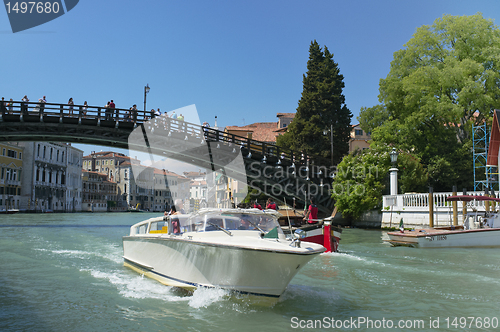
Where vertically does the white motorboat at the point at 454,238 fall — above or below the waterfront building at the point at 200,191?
below

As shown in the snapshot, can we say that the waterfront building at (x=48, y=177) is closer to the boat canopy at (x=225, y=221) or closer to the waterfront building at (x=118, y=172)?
the waterfront building at (x=118, y=172)

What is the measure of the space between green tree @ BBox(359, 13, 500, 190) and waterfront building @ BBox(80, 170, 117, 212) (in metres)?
65.5

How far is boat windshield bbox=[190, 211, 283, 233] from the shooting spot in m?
7.16

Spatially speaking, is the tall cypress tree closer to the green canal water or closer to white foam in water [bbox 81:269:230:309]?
the green canal water

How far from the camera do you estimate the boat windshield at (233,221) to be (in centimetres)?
716

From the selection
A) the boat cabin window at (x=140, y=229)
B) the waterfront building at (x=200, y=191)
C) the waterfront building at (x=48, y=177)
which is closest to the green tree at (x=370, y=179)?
the waterfront building at (x=200, y=191)

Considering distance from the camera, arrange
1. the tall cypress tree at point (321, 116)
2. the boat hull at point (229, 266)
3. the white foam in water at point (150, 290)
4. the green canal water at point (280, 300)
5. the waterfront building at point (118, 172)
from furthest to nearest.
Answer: the waterfront building at point (118, 172) < the tall cypress tree at point (321, 116) < the white foam in water at point (150, 290) < the boat hull at point (229, 266) < the green canal water at point (280, 300)

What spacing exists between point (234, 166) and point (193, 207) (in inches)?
538

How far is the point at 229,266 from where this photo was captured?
610 centimetres

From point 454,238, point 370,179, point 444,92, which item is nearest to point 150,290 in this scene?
point 454,238

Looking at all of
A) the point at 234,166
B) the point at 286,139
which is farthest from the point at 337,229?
the point at 286,139

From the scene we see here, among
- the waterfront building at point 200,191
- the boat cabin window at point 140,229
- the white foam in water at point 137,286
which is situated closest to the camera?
the white foam in water at point 137,286

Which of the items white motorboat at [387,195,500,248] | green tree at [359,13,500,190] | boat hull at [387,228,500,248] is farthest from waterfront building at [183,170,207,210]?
green tree at [359,13,500,190]

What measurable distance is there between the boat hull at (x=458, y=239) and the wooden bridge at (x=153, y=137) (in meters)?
7.86
